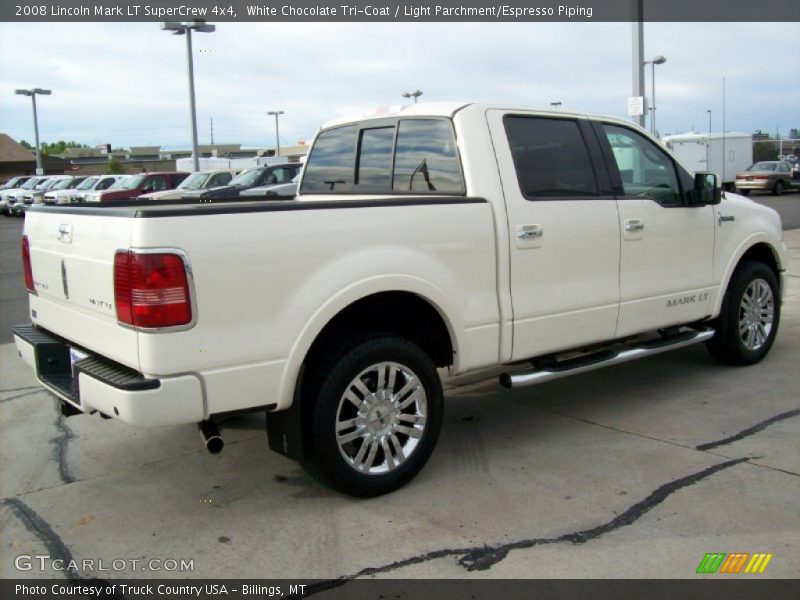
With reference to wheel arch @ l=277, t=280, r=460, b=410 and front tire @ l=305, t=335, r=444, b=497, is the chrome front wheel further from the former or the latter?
front tire @ l=305, t=335, r=444, b=497

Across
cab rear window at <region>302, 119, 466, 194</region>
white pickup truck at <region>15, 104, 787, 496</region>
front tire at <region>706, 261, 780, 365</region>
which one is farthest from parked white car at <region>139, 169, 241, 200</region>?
front tire at <region>706, 261, 780, 365</region>

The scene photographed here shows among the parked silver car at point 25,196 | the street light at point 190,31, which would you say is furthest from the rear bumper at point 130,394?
the parked silver car at point 25,196

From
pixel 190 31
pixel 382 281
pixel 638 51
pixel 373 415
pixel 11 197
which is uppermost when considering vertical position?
pixel 190 31

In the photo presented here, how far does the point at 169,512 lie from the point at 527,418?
2486 mm

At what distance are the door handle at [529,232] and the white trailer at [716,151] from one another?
1312 inches

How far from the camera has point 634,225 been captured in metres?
5.18

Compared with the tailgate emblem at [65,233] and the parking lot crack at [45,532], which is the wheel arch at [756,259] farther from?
the parking lot crack at [45,532]

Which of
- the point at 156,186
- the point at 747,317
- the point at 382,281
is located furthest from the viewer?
the point at 156,186

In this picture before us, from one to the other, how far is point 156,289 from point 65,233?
0.98 meters

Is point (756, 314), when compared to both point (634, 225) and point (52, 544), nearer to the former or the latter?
point (634, 225)

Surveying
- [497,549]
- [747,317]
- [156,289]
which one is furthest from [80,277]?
[747,317]

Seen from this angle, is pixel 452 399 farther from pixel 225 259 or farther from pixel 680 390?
pixel 225 259

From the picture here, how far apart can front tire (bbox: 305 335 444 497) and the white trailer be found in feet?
112

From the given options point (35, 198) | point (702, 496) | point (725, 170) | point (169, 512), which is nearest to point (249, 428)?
point (169, 512)
